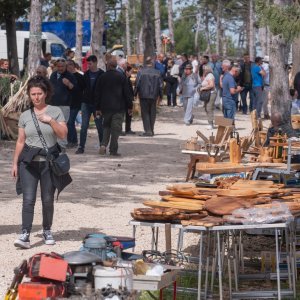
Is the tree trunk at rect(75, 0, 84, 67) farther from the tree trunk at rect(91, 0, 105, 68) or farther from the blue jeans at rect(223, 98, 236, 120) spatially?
the blue jeans at rect(223, 98, 236, 120)

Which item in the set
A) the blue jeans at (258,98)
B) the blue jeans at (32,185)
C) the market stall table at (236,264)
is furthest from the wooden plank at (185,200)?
the blue jeans at (258,98)

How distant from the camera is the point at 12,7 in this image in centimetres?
3052

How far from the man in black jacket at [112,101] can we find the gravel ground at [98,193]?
486mm

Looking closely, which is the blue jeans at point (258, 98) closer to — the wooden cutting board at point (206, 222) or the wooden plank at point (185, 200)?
the wooden plank at point (185, 200)

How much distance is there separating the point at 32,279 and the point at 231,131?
1044 cm

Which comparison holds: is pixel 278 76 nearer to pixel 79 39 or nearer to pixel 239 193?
pixel 79 39

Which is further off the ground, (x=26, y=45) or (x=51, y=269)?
(x=26, y=45)

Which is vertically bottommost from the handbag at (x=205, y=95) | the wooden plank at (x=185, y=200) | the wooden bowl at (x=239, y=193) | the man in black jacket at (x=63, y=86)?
the handbag at (x=205, y=95)

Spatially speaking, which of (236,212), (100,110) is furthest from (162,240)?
(100,110)

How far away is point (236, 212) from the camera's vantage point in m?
7.52

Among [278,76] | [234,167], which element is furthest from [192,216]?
[278,76]

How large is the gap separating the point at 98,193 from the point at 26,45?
28.6 m

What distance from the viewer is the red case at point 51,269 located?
5.89 m

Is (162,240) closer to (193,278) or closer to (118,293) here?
(193,278)
